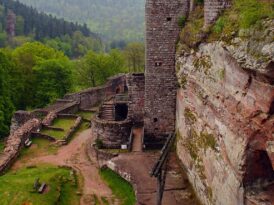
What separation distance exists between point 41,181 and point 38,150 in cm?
816

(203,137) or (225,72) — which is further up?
(225,72)

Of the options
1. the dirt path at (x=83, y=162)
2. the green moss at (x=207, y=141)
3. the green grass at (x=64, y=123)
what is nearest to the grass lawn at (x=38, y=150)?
the dirt path at (x=83, y=162)

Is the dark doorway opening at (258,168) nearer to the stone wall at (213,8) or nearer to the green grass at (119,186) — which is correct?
the stone wall at (213,8)

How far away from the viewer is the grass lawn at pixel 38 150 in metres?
33.5


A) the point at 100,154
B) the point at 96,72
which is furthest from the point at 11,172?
the point at 96,72

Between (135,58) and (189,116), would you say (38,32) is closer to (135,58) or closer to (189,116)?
(135,58)

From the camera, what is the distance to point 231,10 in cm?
1919

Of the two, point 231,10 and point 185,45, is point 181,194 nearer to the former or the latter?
point 185,45

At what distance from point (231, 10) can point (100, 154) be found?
14.8m

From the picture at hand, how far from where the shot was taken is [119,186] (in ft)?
89.8

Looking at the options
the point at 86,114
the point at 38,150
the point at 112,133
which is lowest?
the point at 38,150

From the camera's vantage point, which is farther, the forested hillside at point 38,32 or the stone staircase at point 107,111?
the forested hillside at point 38,32

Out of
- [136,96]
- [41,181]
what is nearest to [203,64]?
[41,181]

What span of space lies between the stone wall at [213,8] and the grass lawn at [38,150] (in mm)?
16962
